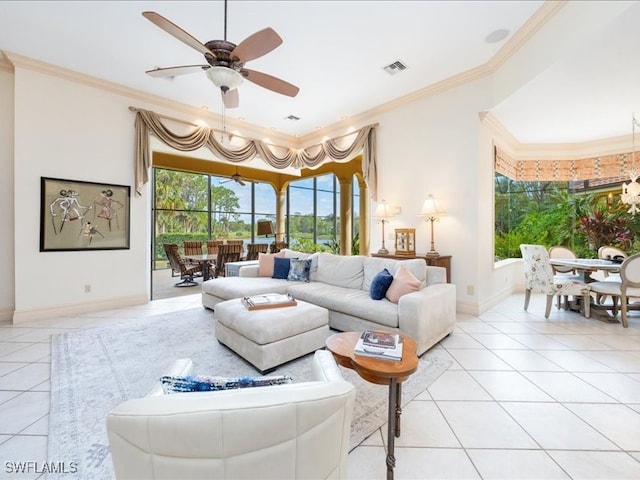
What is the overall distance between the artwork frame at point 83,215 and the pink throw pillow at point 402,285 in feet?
13.3

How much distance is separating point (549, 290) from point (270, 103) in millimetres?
5071

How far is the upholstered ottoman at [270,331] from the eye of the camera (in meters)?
2.40

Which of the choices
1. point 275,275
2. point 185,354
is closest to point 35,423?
point 185,354

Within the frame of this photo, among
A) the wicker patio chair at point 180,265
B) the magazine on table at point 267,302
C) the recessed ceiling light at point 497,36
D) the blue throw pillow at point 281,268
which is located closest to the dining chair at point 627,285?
the recessed ceiling light at point 497,36

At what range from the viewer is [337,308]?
3250 mm

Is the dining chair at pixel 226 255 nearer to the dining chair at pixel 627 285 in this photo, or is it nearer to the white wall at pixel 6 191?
the white wall at pixel 6 191

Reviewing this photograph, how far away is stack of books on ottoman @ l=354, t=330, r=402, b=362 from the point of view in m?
1.58

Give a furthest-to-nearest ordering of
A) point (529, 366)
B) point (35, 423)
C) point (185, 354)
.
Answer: point (185, 354) → point (529, 366) → point (35, 423)

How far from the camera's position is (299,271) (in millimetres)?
4230

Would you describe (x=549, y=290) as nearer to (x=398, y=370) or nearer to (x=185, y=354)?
(x=398, y=370)

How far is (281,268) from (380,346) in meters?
2.88

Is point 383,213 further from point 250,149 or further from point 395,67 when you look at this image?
point 250,149

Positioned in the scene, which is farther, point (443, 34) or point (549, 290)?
point (549, 290)

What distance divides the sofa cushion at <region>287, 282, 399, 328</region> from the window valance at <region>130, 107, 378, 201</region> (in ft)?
7.24
